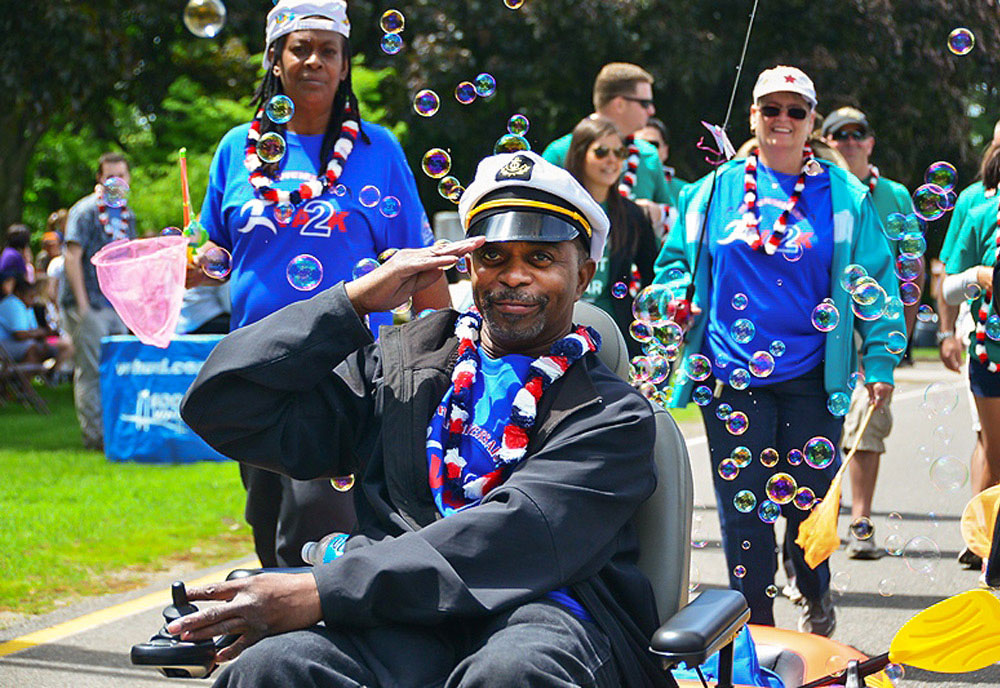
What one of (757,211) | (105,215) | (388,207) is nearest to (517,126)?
(388,207)

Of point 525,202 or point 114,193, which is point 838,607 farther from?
point 114,193

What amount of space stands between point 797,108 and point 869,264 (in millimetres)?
593

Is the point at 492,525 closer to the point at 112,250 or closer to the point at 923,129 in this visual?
the point at 112,250

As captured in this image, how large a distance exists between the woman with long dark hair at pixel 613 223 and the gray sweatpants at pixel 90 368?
5118mm

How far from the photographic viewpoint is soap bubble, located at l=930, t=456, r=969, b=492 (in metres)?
4.71

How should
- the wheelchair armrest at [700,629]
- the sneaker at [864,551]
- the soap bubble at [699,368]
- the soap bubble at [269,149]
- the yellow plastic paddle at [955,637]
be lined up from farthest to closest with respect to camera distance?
the sneaker at [864,551] → the soap bubble at [699,368] → the soap bubble at [269,149] → the yellow plastic paddle at [955,637] → the wheelchair armrest at [700,629]

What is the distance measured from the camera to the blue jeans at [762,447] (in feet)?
16.1

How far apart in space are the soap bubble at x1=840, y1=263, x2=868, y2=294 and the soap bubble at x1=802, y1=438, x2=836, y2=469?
0.53 meters

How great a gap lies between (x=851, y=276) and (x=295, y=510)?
2037 millimetres

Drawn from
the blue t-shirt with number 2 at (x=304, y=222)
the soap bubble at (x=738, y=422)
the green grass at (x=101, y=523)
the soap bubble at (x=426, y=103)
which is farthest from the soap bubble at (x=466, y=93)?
the green grass at (x=101, y=523)

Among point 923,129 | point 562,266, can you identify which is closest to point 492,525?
point 562,266

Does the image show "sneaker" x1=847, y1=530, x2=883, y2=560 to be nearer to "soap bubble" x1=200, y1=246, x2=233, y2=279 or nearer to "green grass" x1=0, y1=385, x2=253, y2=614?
"green grass" x1=0, y1=385, x2=253, y2=614

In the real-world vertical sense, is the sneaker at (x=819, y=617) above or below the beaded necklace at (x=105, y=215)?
below

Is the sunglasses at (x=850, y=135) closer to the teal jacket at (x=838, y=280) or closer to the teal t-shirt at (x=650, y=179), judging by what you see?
the teal t-shirt at (x=650, y=179)
